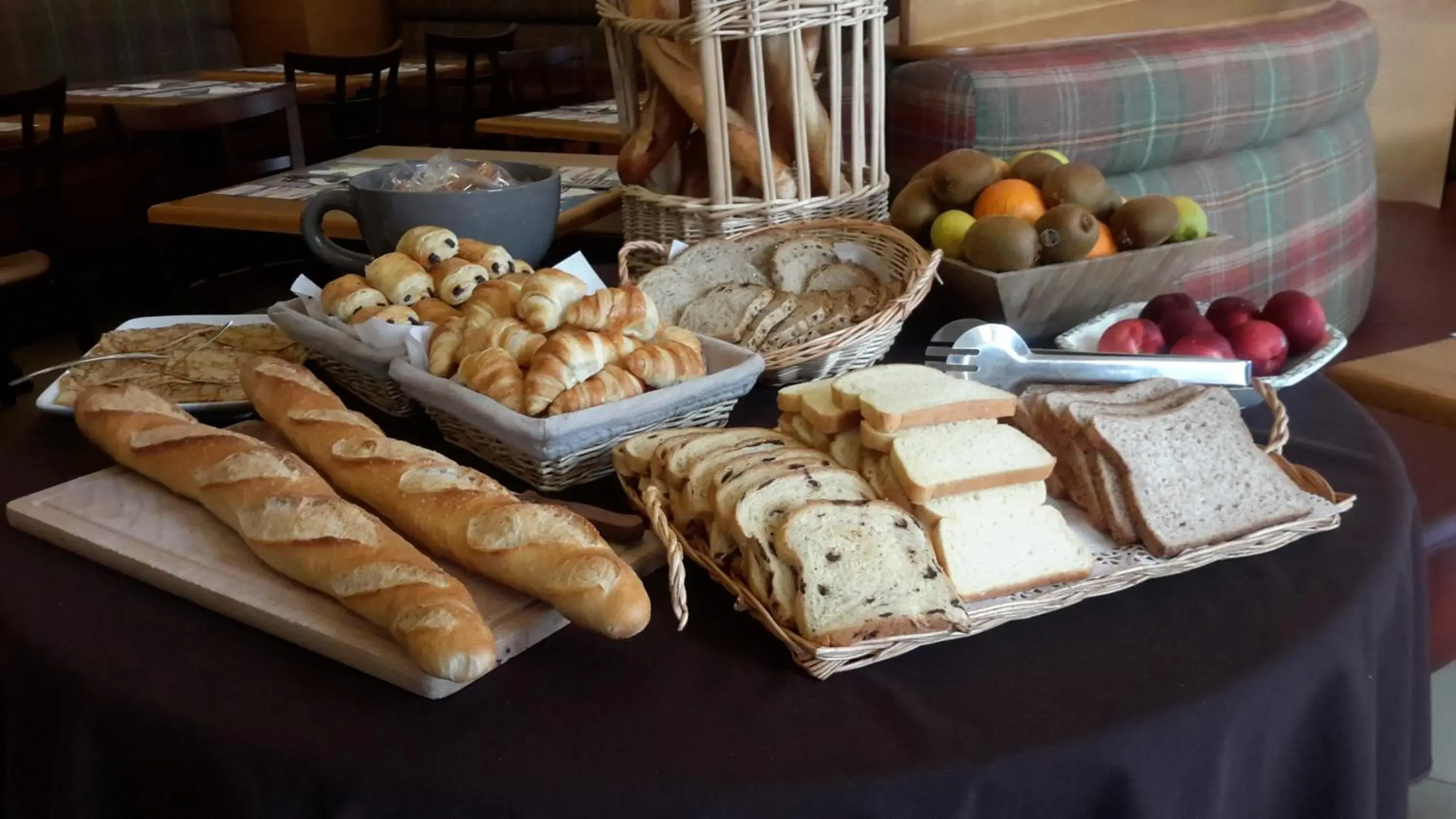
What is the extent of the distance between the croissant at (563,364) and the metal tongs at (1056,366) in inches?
13.4

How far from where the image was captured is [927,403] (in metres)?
0.84

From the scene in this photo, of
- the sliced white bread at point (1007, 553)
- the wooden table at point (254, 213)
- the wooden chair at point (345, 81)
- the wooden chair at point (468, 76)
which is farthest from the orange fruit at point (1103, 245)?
the wooden chair at point (468, 76)

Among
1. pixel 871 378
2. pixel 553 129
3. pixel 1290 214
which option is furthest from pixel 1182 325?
pixel 553 129

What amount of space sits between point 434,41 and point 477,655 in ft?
12.9

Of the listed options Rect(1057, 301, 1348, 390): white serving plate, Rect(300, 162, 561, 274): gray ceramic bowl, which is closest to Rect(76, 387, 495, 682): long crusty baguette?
Rect(300, 162, 561, 274): gray ceramic bowl

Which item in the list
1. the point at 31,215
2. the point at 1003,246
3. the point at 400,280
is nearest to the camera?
the point at 400,280

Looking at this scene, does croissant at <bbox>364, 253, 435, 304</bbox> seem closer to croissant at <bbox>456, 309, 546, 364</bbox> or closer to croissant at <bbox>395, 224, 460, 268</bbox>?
croissant at <bbox>395, 224, 460, 268</bbox>

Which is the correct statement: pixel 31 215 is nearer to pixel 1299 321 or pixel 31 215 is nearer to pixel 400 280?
pixel 400 280

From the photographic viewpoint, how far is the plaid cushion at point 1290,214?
7.28 feet

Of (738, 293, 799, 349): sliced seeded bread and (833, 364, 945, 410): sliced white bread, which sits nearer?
(833, 364, 945, 410): sliced white bread

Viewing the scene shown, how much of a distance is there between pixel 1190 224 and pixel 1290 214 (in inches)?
48.0

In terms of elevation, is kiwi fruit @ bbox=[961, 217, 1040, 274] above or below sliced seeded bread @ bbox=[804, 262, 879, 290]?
above

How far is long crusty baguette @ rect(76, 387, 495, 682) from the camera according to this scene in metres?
0.65

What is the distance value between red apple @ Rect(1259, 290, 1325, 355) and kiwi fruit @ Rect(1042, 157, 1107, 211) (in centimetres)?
24
